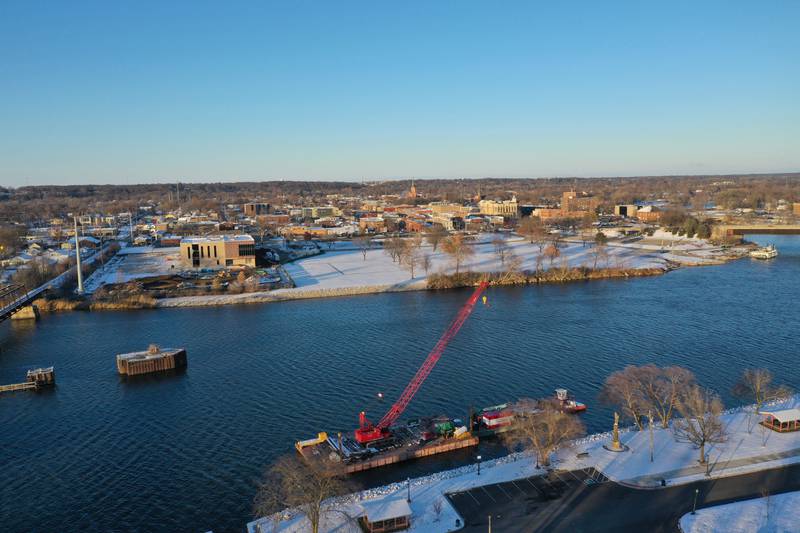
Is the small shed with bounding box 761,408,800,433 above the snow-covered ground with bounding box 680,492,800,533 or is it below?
above

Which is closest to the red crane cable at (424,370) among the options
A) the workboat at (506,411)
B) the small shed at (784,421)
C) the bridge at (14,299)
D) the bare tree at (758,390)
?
the workboat at (506,411)

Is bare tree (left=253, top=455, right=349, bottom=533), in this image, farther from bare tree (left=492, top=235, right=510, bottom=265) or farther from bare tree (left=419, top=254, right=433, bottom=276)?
bare tree (left=492, top=235, right=510, bottom=265)

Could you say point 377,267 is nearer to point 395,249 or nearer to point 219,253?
point 395,249

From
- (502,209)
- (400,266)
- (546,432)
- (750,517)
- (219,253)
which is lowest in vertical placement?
(750,517)

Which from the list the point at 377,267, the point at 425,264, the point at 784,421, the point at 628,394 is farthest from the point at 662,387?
the point at 377,267

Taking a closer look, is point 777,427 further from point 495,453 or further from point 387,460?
point 387,460

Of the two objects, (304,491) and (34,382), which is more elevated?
(304,491)

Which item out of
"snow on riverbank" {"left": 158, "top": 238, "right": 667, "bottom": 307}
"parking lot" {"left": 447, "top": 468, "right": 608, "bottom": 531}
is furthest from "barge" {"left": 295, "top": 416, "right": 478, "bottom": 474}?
"snow on riverbank" {"left": 158, "top": 238, "right": 667, "bottom": 307}
